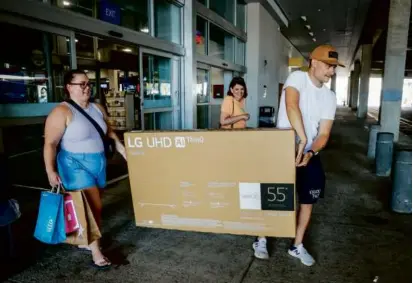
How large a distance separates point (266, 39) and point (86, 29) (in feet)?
33.3

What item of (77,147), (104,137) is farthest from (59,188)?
(104,137)

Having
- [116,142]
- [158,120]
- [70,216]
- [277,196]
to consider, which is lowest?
[70,216]

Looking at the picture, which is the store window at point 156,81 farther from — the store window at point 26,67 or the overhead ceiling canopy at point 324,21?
the overhead ceiling canopy at point 324,21

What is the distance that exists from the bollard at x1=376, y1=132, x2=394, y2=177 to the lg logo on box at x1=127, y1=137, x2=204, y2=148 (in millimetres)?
4973

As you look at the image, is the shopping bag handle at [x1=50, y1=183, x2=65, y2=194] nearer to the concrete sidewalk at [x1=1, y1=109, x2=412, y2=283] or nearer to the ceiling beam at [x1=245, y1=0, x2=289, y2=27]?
the concrete sidewalk at [x1=1, y1=109, x2=412, y2=283]

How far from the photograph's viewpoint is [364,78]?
22062 mm

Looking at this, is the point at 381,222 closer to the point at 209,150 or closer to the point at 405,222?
the point at 405,222

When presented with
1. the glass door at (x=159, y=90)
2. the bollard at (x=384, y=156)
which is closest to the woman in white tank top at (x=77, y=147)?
the glass door at (x=159, y=90)

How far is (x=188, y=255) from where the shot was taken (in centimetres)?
316

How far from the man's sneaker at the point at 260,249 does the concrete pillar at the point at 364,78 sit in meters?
21.3

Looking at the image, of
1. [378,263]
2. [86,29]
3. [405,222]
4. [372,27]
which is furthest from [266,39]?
[378,263]

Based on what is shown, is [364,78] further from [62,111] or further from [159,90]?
[62,111]

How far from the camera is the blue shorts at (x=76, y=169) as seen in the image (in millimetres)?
2785

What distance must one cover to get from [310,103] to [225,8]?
9.33 meters
